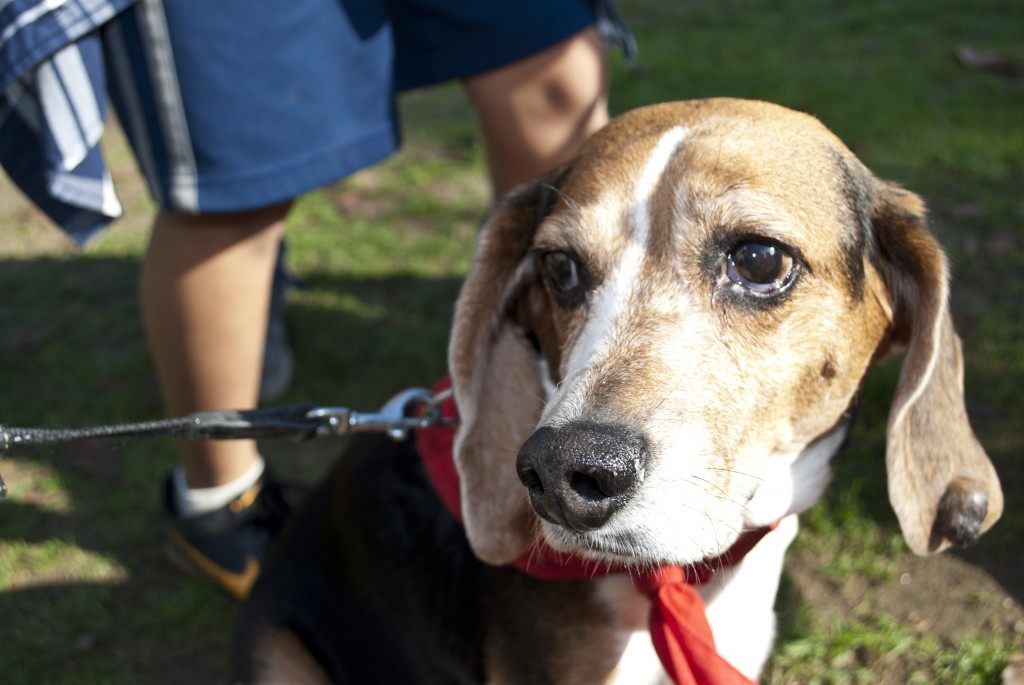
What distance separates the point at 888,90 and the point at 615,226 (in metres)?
5.51

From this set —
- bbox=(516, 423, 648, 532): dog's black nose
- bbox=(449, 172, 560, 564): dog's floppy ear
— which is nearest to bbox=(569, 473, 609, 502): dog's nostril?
bbox=(516, 423, 648, 532): dog's black nose

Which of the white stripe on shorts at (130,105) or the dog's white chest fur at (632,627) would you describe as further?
the white stripe on shorts at (130,105)

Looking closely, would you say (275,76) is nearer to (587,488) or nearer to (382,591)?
(382,591)

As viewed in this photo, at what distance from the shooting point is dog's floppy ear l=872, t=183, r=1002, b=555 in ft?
7.74

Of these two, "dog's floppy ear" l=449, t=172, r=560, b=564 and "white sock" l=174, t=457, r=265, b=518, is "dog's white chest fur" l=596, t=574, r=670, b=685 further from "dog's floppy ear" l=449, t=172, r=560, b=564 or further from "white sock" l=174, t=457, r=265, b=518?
"white sock" l=174, t=457, r=265, b=518

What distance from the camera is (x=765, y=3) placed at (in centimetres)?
922

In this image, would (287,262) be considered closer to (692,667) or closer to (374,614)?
(374,614)

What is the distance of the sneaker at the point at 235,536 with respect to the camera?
3.82m

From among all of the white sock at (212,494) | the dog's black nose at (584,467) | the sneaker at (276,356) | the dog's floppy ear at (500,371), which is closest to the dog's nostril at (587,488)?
the dog's black nose at (584,467)

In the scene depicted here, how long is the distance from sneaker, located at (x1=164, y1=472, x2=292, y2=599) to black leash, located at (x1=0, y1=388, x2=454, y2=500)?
1171 mm

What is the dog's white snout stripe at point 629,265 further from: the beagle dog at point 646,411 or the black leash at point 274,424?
the black leash at point 274,424

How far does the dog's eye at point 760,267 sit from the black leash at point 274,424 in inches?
36.4

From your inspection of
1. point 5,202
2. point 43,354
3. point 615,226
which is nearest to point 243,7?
point 615,226

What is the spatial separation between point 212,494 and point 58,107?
159 centimetres
